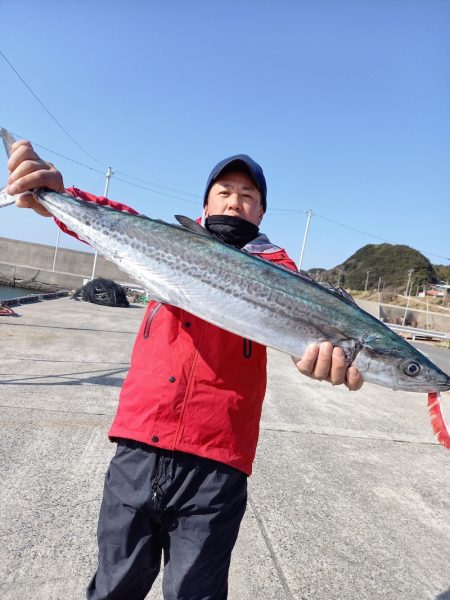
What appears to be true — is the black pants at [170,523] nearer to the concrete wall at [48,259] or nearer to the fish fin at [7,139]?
the fish fin at [7,139]

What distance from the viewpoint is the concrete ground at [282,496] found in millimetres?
2494

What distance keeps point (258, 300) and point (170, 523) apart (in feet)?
3.51

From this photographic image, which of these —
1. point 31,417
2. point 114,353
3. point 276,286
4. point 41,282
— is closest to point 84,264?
point 41,282

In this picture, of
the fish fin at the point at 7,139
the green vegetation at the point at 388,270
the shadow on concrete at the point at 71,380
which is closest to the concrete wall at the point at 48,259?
the shadow on concrete at the point at 71,380

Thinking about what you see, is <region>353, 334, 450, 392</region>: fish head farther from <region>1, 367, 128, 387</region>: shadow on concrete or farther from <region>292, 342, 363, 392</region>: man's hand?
<region>1, 367, 128, 387</region>: shadow on concrete

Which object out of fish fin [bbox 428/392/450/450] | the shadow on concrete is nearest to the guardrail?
the shadow on concrete

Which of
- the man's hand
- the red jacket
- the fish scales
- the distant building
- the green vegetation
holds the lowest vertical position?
the red jacket

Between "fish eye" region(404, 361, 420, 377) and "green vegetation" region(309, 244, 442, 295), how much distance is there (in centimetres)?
10746

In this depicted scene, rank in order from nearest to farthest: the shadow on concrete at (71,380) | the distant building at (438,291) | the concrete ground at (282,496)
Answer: the concrete ground at (282,496)
the shadow on concrete at (71,380)
the distant building at (438,291)

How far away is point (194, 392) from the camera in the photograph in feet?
6.25

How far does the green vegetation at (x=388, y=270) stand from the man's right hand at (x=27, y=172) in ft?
354

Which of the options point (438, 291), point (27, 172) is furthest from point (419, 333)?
point (438, 291)

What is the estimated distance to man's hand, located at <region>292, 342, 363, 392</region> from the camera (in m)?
1.89

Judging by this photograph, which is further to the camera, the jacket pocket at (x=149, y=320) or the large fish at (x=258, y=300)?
the jacket pocket at (x=149, y=320)
